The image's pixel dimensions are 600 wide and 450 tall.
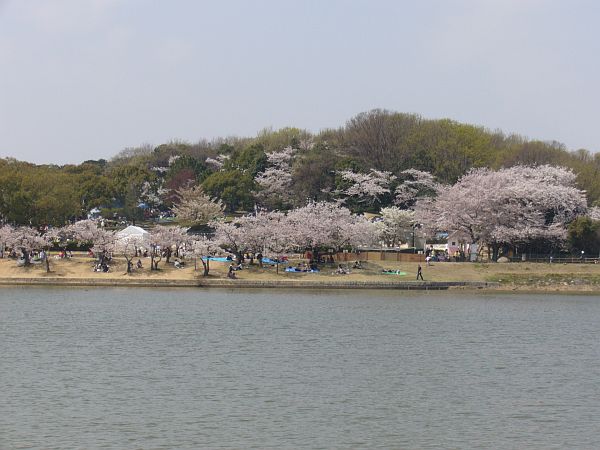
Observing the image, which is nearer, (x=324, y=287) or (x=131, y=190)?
(x=324, y=287)

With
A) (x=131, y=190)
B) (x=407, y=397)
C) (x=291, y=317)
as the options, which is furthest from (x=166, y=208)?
(x=407, y=397)

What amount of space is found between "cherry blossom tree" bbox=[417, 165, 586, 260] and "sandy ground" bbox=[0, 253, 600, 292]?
4.47m

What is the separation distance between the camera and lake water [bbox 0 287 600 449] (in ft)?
67.4

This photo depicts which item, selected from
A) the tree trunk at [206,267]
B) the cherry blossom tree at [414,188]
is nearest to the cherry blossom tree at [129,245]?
the tree trunk at [206,267]

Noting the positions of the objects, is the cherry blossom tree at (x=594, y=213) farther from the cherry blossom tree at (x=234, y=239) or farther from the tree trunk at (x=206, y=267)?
the tree trunk at (x=206, y=267)

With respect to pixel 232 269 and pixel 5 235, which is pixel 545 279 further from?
pixel 5 235

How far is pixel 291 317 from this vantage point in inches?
1596

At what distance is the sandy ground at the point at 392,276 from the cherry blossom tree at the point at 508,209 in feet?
14.7

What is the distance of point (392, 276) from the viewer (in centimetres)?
5747

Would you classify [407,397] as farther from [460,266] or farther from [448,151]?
[448,151]

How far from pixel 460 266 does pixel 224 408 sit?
130ft

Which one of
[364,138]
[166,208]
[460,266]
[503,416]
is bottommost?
[503,416]

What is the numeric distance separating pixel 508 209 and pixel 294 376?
4261 centimetres

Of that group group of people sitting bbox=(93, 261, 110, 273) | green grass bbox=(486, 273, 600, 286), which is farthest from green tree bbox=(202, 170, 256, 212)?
green grass bbox=(486, 273, 600, 286)
